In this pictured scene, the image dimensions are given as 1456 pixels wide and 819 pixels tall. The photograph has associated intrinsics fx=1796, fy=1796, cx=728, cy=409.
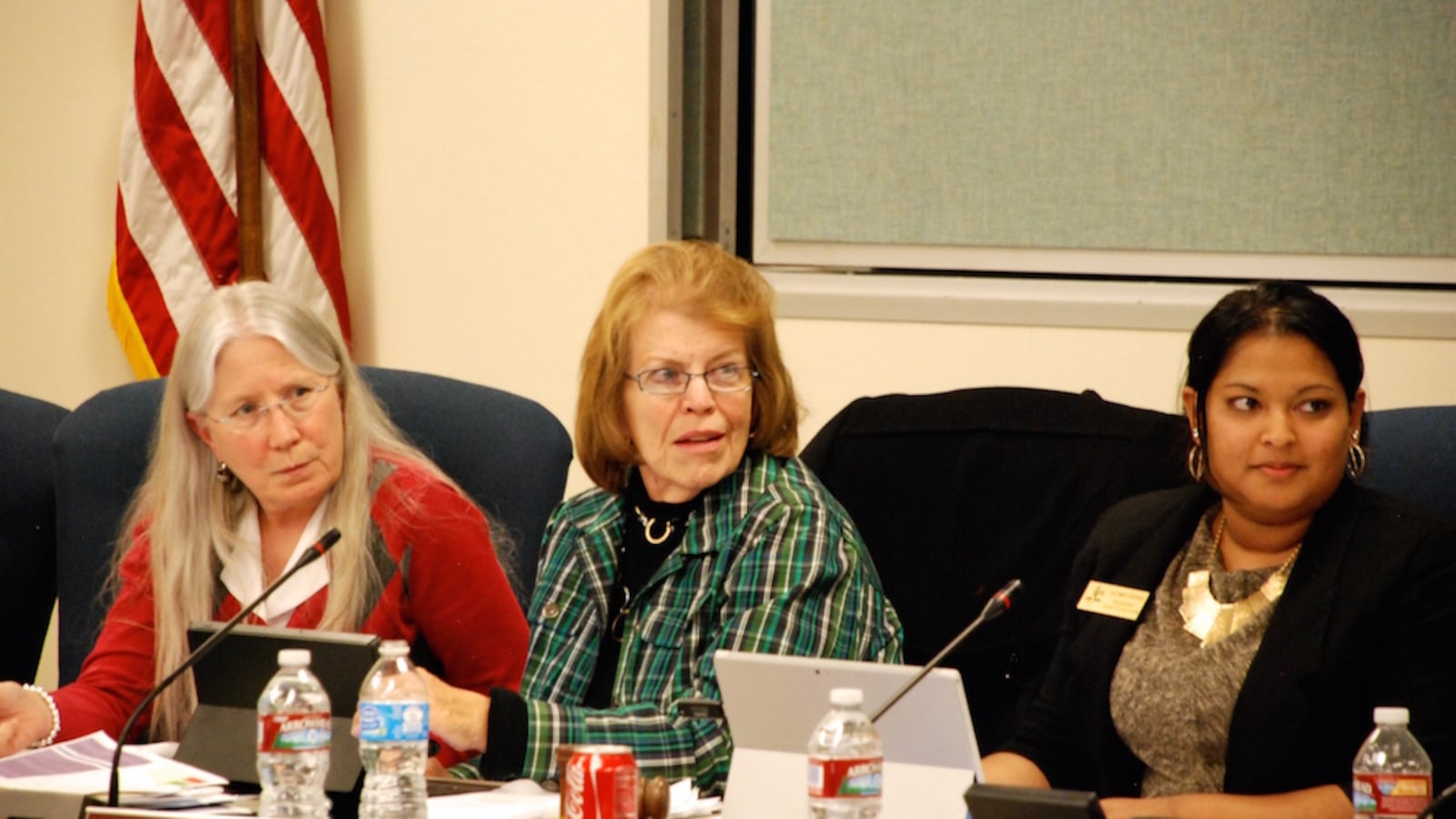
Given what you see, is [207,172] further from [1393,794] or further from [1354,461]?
[1393,794]

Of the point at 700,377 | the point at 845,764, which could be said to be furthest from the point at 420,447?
the point at 845,764

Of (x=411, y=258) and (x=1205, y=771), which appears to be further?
(x=411, y=258)

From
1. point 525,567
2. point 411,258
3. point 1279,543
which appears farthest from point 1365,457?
point 411,258

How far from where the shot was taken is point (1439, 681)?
2289mm

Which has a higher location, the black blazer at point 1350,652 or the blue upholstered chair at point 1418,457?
the blue upholstered chair at point 1418,457

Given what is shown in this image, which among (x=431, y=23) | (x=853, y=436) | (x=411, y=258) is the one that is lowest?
(x=853, y=436)

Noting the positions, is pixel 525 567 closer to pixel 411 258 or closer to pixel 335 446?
pixel 335 446

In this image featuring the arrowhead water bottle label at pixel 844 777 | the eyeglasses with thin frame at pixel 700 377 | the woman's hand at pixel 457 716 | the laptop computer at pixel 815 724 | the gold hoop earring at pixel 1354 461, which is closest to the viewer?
the arrowhead water bottle label at pixel 844 777

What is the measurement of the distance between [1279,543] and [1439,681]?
1.01ft

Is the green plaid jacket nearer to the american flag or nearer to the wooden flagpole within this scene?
the american flag

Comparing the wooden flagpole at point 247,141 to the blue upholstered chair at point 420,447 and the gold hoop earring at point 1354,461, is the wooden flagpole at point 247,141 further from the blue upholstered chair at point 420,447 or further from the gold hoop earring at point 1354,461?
the gold hoop earring at point 1354,461

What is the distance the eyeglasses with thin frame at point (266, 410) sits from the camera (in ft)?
9.50

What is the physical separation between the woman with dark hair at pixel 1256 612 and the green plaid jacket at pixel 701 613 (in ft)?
1.04

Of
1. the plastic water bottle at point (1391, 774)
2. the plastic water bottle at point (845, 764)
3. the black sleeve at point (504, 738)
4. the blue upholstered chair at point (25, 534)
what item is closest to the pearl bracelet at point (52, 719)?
the blue upholstered chair at point (25, 534)
